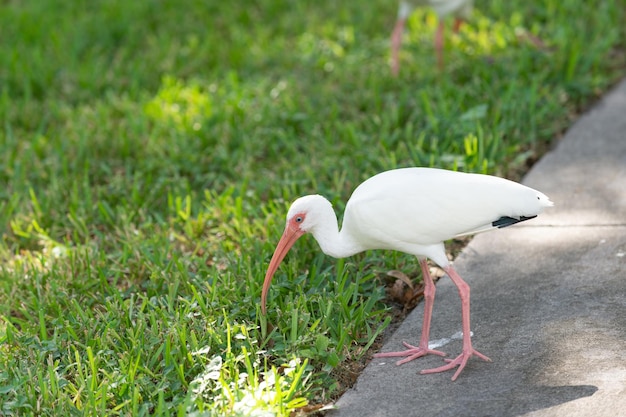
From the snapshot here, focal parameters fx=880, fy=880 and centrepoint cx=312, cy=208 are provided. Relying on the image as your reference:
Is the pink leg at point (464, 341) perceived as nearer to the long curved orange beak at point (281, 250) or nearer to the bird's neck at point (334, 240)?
the bird's neck at point (334, 240)

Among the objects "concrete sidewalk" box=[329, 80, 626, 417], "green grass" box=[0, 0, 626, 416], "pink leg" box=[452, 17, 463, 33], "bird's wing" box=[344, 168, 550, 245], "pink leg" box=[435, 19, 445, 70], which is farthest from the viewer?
"pink leg" box=[452, 17, 463, 33]

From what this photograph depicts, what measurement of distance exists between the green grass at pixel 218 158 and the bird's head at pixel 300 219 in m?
0.19

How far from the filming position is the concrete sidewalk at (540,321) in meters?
2.99

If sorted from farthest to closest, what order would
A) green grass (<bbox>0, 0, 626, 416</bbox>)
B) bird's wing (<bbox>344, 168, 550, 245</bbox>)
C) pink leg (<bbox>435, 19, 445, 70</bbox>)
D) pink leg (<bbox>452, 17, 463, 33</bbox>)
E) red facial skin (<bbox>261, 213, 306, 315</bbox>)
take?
pink leg (<bbox>452, 17, 463, 33</bbox>) < pink leg (<bbox>435, 19, 445, 70</bbox>) < red facial skin (<bbox>261, 213, 306, 315</bbox>) < green grass (<bbox>0, 0, 626, 416</bbox>) < bird's wing (<bbox>344, 168, 550, 245</bbox>)

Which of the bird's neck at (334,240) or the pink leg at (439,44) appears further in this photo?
the pink leg at (439,44)

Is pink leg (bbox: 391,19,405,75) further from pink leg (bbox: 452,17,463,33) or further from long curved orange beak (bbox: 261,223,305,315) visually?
long curved orange beak (bbox: 261,223,305,315)

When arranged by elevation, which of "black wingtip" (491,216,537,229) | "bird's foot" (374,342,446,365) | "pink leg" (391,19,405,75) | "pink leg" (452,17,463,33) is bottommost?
"bird's foot" (374,342,446,365)

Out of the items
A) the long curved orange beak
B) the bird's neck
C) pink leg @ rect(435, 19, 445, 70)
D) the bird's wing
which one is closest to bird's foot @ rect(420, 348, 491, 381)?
the bird's wing

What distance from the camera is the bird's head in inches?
133

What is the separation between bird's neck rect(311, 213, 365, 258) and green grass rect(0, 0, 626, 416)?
249 mm

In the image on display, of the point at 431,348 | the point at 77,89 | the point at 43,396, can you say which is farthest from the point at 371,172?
the point at 77,89

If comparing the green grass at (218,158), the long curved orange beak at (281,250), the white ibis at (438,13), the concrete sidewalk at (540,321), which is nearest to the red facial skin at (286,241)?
the long curved orange beak at (281,250)

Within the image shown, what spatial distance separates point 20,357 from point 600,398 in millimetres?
2170

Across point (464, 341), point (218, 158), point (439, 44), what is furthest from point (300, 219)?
point (439, 44)
